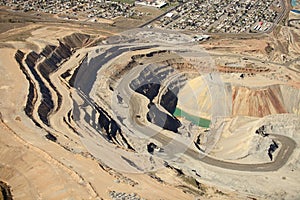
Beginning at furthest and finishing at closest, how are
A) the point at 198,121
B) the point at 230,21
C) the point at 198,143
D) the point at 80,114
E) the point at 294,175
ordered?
the point at 230,21, the point at 198,121, the point at 198,143, the point at 80,114, the point at 294,175

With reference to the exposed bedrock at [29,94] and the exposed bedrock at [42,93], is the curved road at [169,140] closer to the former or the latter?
the exposed bedrock at [42,93]

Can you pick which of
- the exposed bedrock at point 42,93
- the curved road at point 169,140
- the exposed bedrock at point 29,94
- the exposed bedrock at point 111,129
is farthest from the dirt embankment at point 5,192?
the curved road at point 169,140

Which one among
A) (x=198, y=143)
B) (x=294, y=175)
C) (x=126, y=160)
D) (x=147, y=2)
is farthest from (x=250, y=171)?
(x=147, y=2)

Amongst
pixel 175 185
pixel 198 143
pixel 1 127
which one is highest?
pixel 1 127

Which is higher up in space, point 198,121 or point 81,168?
point 81,168

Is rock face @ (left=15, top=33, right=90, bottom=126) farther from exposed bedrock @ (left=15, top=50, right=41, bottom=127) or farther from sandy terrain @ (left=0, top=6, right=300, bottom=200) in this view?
sandy terrain @ (left=0, top=6, right=300, bottom=200)

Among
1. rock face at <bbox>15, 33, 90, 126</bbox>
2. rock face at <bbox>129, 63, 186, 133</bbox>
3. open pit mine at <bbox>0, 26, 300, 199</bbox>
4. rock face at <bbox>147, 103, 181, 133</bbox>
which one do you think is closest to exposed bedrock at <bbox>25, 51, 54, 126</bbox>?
rock face at <bbox>15, 33, 90, 126</bbox>

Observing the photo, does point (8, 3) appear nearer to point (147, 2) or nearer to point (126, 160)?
point (147, 2)
